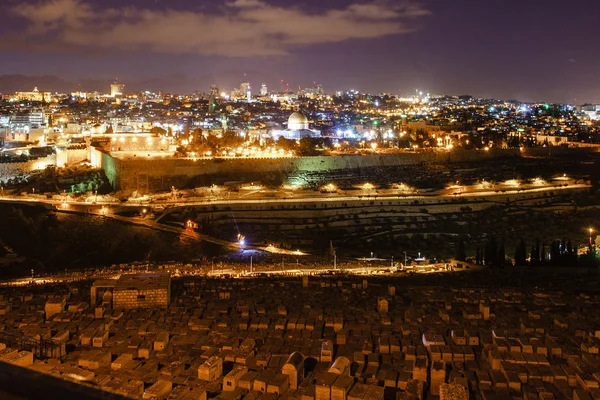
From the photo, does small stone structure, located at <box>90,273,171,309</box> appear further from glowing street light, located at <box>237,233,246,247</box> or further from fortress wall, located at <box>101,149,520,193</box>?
fortress wall, located at <box>101,149,520,193</box>

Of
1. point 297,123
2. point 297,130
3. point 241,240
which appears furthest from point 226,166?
point 297,123

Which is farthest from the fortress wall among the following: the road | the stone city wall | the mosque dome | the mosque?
the mosque dome

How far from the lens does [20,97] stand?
76.8 metres

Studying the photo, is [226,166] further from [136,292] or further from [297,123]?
[136,292]

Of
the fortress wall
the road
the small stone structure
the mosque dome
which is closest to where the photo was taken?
the small stone structure

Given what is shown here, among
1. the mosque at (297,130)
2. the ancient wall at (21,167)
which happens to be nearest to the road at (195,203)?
the ancient wall at (21,167)

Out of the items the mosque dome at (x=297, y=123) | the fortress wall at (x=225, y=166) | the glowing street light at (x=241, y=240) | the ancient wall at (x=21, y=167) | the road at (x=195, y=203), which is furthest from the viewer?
the mosque dome at (x=297, y=123)

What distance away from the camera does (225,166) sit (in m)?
28.2

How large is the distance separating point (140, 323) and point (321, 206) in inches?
564

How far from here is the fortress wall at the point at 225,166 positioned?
979 inches

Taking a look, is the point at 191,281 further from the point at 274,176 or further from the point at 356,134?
the point at 356,134

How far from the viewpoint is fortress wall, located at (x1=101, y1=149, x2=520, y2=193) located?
24875mm

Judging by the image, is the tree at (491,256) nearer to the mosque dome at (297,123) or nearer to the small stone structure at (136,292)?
the small stone structure at (136,292)

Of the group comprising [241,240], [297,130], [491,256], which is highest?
[297,130]
